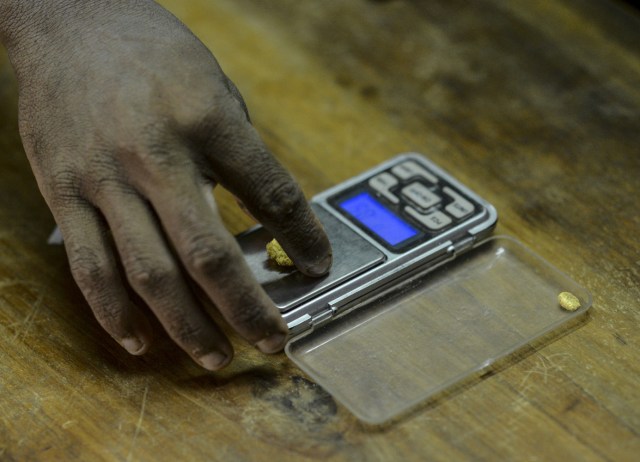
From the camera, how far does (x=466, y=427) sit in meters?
0.67

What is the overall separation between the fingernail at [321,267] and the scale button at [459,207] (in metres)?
0.14

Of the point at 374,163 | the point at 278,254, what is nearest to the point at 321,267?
the point at 278,254

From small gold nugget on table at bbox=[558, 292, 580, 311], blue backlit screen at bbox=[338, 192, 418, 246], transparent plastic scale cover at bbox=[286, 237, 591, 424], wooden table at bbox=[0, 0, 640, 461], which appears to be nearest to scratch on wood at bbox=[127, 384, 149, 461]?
wooden table at bbox=[0, 0, 640, 461]

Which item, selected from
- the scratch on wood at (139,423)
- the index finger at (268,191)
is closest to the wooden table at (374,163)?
the scratch on wood at (139,423)

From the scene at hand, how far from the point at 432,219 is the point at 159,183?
0.26m

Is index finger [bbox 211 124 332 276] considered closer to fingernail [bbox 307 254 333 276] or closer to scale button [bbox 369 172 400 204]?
fingernail [bbox 307 254 333 276]

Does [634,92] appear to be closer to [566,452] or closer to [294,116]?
[294,116]

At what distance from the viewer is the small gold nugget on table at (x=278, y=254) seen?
29.6 inches

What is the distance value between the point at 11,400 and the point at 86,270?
0.40 ft

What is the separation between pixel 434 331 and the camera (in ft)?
2.44

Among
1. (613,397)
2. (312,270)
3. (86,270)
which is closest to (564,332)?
(613,397)

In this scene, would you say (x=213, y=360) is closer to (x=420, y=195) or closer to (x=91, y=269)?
(x=91, y=269)

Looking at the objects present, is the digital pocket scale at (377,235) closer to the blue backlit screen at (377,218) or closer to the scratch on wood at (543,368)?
the blue backlit screen at (377,218)

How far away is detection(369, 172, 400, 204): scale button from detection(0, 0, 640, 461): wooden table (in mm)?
86
